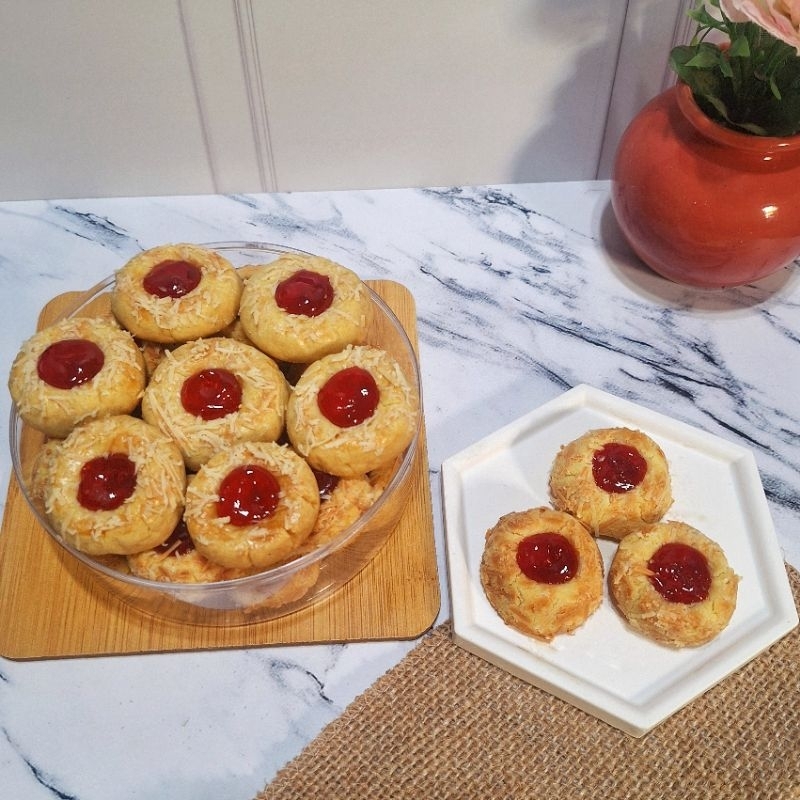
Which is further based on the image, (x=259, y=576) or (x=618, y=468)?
(x=618, y=468)

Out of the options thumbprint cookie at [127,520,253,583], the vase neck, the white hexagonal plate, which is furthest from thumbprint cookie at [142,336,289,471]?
the vase neck

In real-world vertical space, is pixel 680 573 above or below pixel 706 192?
below

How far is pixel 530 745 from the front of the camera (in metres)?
0.94

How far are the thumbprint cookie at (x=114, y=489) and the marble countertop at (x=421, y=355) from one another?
182 mm

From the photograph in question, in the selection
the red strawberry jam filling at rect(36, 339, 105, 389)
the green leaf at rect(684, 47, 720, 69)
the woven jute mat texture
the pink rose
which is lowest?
the woven jute mat texture

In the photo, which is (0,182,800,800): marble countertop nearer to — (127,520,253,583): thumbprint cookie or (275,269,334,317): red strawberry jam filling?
(127,520,253,583): thumbprint cookie

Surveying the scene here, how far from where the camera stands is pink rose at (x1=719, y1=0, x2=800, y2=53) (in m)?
0.92

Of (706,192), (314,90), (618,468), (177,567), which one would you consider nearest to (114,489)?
(177,567)

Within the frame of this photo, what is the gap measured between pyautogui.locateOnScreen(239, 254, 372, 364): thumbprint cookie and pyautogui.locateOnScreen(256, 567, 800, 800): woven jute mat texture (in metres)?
0.40

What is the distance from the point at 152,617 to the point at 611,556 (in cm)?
57

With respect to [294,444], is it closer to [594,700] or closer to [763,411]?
[594,700]

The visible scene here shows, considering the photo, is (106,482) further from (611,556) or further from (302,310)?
(611,556)

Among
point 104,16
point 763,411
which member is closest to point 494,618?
point 763,411

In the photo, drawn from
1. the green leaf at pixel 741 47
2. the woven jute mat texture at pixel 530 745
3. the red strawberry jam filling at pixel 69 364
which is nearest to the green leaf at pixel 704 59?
the green leaf at pixel 741 47
